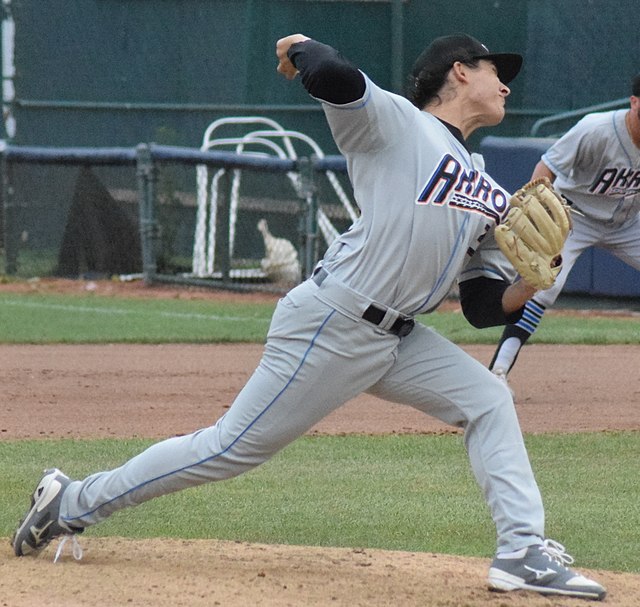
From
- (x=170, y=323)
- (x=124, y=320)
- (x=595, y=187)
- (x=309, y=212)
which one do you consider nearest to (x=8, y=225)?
(x=309, y=212)

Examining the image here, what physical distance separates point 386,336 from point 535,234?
0.50 metres

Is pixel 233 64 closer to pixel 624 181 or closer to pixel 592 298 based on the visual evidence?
pixel 592 298

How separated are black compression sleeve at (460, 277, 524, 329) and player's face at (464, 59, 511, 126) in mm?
489

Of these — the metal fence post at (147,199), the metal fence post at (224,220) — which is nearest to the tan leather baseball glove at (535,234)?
the metal fence post at (224,220)

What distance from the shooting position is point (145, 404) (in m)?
6.98

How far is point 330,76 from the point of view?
3.29 metres

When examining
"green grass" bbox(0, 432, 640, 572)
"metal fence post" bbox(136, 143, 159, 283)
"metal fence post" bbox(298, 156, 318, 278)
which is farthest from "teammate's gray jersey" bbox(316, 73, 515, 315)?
"metal fence post" bbox(136, 143, 159, 283)

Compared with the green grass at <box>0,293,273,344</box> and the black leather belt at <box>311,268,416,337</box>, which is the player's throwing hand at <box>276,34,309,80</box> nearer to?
the black leather belt at <box>311,268,416,337</box>

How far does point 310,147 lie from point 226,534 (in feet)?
36.3

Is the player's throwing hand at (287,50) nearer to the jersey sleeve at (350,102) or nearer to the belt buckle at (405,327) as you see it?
the jersey sleeve at (350,102)

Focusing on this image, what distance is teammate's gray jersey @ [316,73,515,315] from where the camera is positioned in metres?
3.46

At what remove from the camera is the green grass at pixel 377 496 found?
4.39 m

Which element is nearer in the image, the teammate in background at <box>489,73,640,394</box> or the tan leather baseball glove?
the tan leather baseball glove

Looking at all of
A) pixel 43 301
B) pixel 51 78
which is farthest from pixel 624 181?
pixel 51 78
